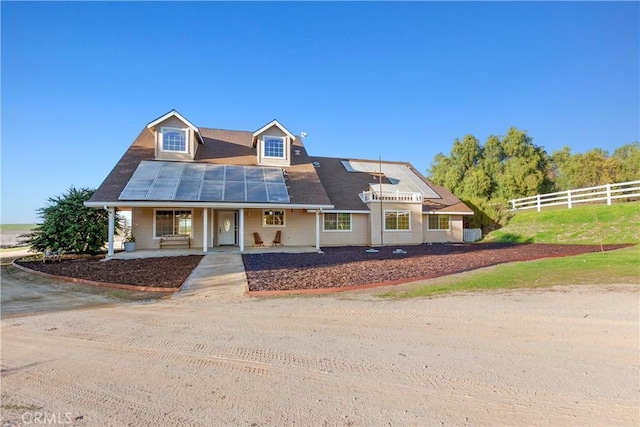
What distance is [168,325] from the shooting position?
5297 millimetres

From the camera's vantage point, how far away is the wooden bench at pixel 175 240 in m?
16.8

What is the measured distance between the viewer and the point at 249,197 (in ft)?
53.0

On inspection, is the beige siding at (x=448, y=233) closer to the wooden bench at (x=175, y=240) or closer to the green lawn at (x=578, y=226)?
the green lawn at (x=578, y=226)

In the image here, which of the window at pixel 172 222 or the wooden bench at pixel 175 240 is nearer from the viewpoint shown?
the wooden bench at pixel 175 240

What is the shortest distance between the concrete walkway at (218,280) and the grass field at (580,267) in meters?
3.72

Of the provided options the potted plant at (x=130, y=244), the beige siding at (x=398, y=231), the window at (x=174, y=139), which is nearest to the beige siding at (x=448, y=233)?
the beige siding at (x=398, y=231)

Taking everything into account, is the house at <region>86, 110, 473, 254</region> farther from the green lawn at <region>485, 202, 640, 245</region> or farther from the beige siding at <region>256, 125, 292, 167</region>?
the green lawn at <region>485, 202, 640, 245</region>

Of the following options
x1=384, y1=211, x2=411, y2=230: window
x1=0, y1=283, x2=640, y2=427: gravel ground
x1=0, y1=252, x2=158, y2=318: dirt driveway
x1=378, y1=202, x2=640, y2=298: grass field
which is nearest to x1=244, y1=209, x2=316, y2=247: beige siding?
x1=384, y1=211, x2=411, y2=230: window

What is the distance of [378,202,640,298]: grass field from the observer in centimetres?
785

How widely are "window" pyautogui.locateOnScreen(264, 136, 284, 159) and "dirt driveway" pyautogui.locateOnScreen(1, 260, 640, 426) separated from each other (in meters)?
15.1

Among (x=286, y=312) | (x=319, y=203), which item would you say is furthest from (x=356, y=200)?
(x=286, y=312)

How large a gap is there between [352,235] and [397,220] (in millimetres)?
3223

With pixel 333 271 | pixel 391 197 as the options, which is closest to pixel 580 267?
pixel 333 271

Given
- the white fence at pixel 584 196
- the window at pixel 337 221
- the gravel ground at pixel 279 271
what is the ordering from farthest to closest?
the window at pixel 337 221 → the white fence at pixel 584 196 → the gravel ground at pixel 279 271
